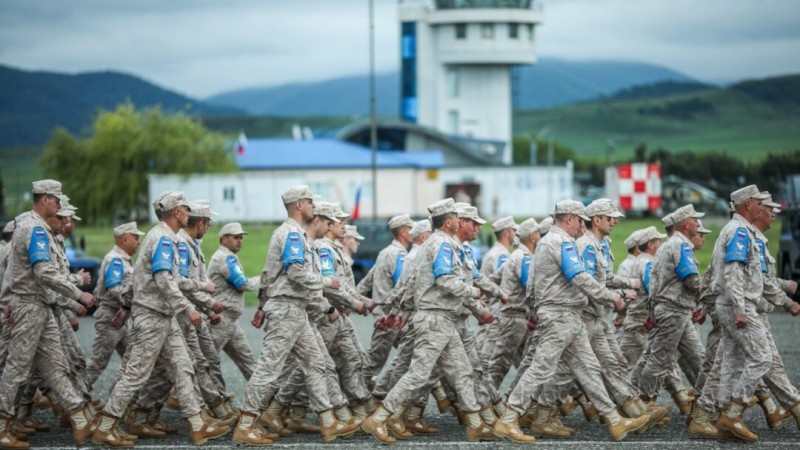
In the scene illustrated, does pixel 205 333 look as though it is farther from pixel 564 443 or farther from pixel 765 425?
pixel 765 425

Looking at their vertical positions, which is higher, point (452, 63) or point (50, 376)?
point (452, 63)

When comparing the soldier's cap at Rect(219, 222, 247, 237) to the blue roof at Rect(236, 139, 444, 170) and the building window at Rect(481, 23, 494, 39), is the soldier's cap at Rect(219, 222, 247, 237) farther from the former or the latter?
the building window at Rect(481, 23, 494, 39)

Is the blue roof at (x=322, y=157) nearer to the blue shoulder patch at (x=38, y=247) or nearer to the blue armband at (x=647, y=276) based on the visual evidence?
the blue armband at (x=647, y=276)

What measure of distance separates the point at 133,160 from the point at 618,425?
193 feet

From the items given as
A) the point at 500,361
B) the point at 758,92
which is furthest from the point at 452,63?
the point at 500,361

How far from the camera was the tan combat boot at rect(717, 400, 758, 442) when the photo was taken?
447 inches

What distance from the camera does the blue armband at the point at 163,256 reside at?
11531mm

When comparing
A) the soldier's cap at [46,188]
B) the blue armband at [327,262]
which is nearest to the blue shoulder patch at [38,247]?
the soldier's cap at [46,188]

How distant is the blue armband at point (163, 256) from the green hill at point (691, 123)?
96.9m

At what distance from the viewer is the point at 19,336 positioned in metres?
11.6

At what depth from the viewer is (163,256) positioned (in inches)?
456

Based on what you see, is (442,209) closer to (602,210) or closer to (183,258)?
(602,210)

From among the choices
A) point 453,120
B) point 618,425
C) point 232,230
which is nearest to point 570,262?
point 618,425

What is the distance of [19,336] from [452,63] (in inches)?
3192
